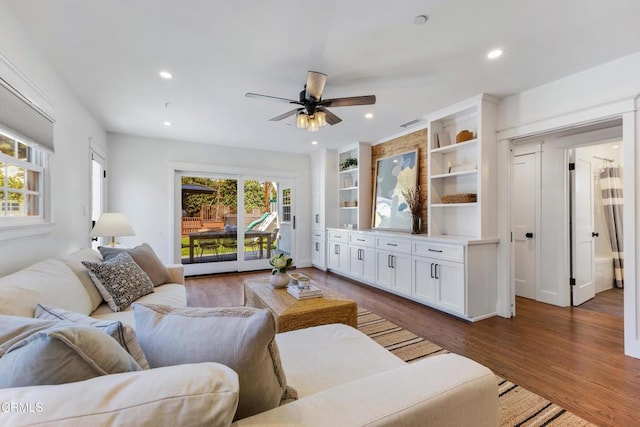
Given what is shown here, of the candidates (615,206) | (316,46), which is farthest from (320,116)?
(615,206)

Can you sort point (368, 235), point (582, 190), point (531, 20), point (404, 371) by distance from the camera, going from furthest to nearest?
point (368, 235) → point (582, 190) → point (531, 20) → point (404, 371)

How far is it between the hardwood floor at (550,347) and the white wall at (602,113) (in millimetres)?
315

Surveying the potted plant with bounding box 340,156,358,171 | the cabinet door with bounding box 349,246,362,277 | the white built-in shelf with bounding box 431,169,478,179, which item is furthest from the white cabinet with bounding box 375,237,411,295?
the potted plant with bounding box 340,156,358,171

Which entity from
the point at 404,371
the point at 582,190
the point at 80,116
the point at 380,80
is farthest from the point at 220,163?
the point at 582,190

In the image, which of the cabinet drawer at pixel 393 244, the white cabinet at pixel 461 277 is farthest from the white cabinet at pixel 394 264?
the white cabinet at pixel 461 277

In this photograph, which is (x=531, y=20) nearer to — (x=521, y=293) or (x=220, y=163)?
(x=521, y=293)

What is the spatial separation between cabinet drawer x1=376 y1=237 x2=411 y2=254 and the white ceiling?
180 centimetres

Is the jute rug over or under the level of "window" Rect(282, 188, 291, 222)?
under

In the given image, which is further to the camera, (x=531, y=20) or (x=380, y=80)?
(x=380, y=80)

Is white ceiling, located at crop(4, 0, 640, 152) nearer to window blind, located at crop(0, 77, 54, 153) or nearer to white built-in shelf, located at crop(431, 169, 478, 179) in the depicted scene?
window blind, located at crop(0, 77, 54, 153)

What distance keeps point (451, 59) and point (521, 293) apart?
3.36 m

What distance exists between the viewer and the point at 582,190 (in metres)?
3.76

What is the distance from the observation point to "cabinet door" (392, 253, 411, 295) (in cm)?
387

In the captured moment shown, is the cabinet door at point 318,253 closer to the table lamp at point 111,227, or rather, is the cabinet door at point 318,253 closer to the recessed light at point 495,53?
the table lamp at point 111,227
